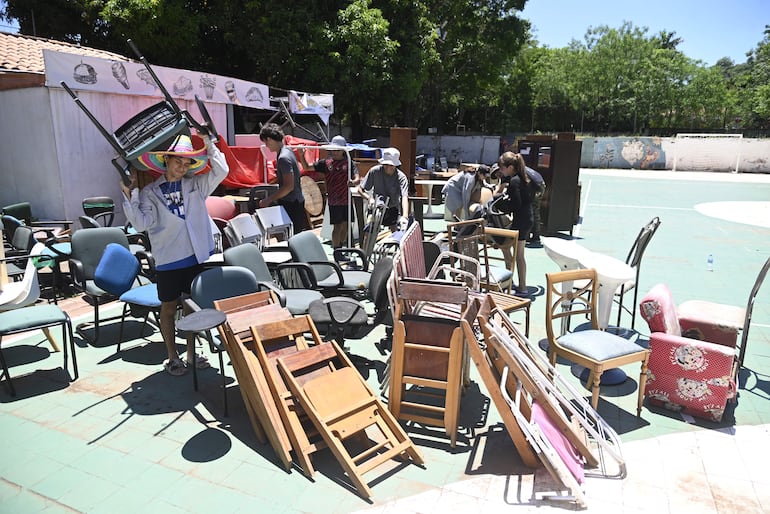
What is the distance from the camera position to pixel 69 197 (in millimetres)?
9000

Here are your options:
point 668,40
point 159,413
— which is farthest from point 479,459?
point 668,40

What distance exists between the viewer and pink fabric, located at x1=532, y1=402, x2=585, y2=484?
9.73 feet

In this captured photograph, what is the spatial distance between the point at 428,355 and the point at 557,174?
24.4 ft

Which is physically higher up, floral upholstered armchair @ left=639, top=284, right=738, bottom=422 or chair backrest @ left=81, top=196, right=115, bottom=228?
chair backrest @ left=81, top=196, right=115, bottom=228

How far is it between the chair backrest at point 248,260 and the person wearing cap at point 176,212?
389mm

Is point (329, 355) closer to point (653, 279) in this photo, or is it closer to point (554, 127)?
point (653, 279)

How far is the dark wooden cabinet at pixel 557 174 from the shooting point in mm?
9945

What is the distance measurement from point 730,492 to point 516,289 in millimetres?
3668

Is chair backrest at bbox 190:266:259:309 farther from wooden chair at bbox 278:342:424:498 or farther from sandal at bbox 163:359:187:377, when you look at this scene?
wooden chair at bbox 278:342:424:498

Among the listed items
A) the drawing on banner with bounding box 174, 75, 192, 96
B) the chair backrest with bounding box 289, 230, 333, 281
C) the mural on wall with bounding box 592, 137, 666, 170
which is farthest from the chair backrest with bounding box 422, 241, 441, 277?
the mural on wall with bounding box 592, 137, 666, 170

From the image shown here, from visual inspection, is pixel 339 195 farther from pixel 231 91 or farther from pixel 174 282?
pixel 231 91

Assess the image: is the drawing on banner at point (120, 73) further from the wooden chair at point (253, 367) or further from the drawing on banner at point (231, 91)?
the wooden chair at point (253, 367)

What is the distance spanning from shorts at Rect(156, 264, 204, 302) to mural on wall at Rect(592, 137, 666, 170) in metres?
29.1

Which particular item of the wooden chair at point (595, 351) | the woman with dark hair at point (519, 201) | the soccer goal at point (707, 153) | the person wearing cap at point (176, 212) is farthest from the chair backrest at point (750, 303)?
the soccer goal at point (707, 153)
